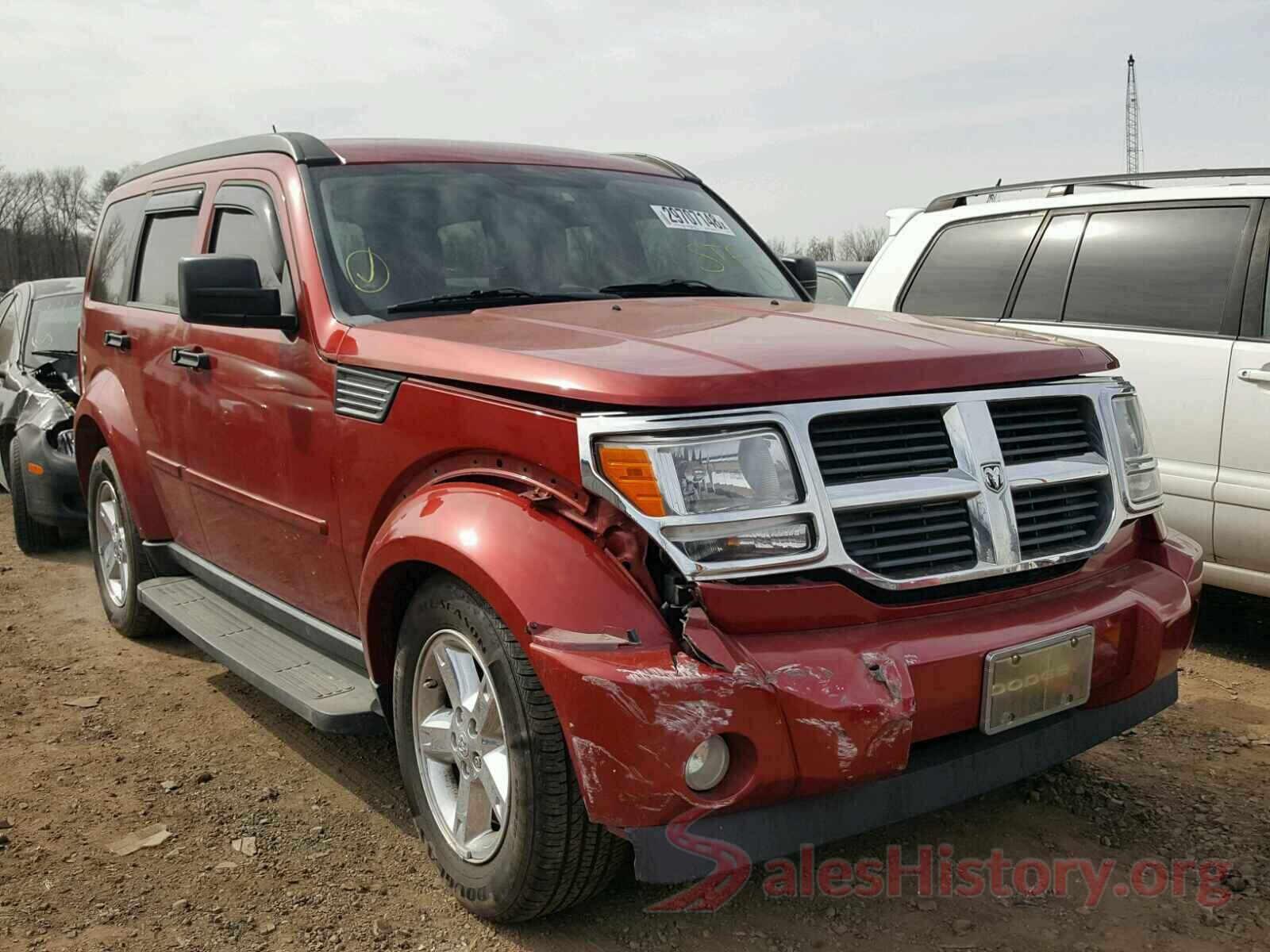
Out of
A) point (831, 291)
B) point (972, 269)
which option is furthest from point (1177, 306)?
point (831, 291)

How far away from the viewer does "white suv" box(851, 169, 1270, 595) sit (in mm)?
4523

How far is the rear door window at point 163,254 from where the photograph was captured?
4.44 metres

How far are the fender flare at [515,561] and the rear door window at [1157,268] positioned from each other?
133 inches

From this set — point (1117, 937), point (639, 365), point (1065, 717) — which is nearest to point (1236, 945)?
→ point (1117, 937)

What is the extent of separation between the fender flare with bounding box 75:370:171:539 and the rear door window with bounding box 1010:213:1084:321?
3854mm

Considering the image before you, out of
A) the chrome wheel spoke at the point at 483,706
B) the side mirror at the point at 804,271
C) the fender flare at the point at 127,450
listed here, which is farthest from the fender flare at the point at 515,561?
the side mirror at the point at 804,271

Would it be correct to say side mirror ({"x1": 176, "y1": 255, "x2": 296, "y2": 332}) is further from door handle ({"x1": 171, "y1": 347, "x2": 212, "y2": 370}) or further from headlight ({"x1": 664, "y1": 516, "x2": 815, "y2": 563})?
headlight ({"x1": 664, "y1": 516, "x2": 815, "y2": 563})

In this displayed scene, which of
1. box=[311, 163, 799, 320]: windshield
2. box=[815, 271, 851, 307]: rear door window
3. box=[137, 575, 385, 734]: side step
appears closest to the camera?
box=[137, 575, 385, 734]: side step

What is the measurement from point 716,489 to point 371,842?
1618mm

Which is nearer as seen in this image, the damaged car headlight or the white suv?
the damaged car headlight

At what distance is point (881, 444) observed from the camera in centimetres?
252

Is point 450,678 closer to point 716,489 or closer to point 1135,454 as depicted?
point 716,489

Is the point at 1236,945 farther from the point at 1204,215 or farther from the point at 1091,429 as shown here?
the point at 1204,215

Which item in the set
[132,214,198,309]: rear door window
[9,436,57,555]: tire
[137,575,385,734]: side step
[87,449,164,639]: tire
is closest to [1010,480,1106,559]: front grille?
[137,575,385,734]: side step
